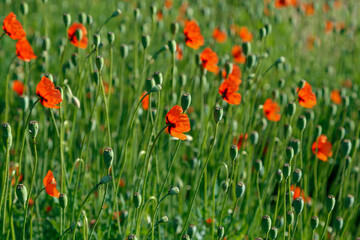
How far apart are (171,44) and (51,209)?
94 cm

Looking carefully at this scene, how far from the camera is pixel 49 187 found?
1539 mm

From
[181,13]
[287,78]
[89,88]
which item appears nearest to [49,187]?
[89,88]

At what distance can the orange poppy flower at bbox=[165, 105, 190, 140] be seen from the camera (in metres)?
1.47

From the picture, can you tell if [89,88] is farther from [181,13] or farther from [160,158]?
[181,13]

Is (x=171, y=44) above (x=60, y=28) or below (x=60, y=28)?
above

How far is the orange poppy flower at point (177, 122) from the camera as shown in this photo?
4.81 feet

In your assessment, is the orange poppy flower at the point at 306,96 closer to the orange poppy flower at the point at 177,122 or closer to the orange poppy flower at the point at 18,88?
the orange poppy flower at the point at 177,122

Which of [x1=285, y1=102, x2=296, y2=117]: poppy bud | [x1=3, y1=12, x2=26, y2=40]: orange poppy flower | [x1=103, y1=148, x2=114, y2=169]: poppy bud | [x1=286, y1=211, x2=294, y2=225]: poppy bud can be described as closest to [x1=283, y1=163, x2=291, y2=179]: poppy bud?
[x1=286, y1=211, x2=294, y2=225]: poppy bud

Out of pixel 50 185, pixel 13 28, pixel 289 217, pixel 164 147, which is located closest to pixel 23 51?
pixel 13 28

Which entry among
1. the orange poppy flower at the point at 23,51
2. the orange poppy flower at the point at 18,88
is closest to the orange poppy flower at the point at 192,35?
the orange poppy flower at the point at 23,51

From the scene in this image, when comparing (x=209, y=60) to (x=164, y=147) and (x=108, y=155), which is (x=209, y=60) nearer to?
(x=164, y=147)

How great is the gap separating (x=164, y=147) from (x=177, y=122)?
1004mm

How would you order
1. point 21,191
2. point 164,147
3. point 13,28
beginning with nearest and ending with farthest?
point 21,191
point 13,28
point 164,147

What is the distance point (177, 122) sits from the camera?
149cm
